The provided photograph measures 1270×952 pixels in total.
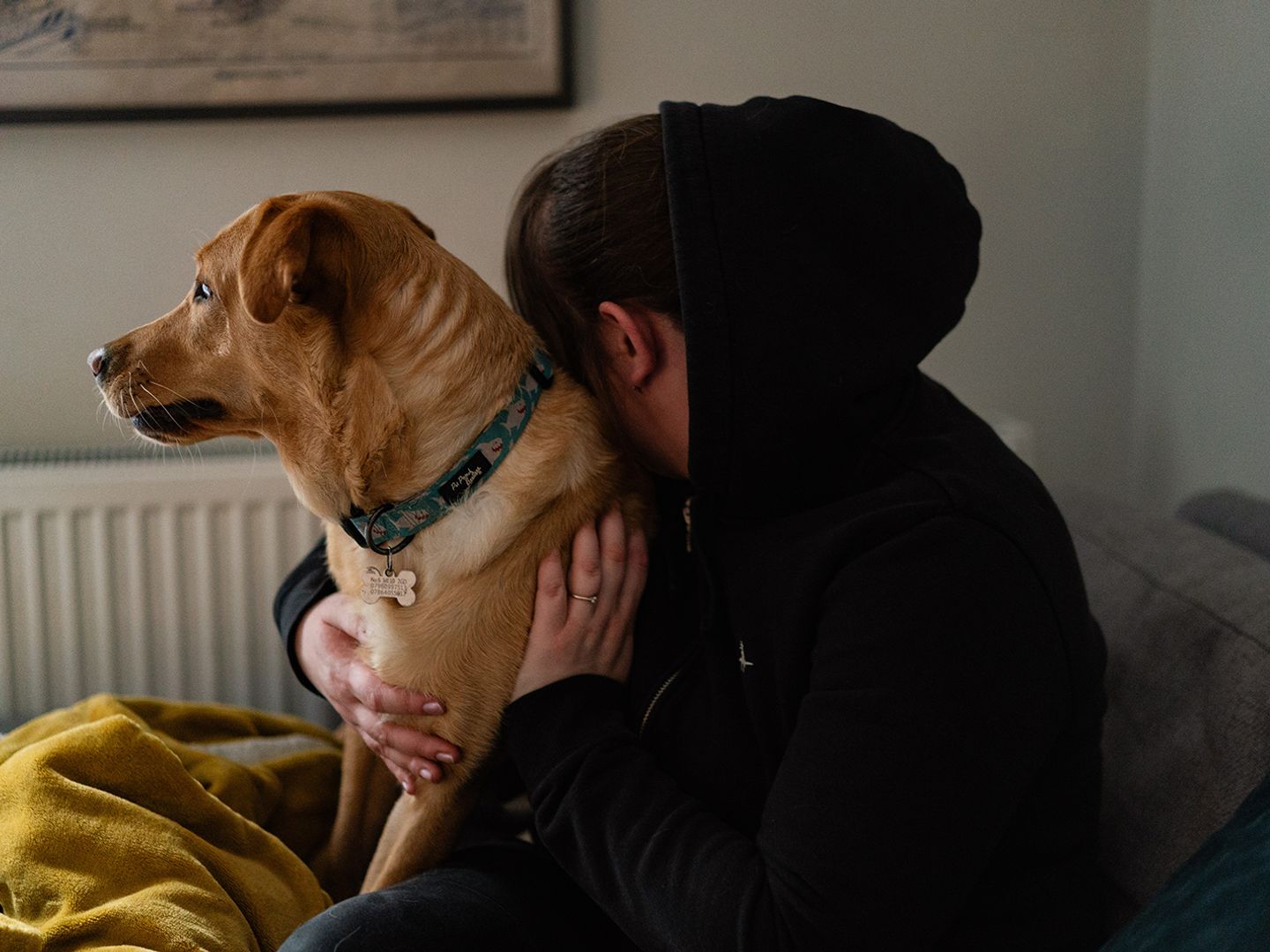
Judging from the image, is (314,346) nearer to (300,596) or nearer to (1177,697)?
(300,596)

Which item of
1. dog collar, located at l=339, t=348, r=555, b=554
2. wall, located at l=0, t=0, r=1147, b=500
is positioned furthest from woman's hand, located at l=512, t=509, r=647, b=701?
wall, located at l=0, t=0, r=1147, b=500

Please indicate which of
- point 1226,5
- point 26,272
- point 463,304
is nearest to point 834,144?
point 463,304

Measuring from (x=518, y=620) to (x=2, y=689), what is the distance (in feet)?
3.92

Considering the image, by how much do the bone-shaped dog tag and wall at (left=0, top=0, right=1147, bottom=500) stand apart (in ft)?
3.19

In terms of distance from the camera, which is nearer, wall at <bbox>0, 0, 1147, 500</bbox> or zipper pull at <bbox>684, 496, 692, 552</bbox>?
zipper pull at <bbox>684, 496, 692, 552</bbox>

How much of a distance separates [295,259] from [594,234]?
0.82 ft

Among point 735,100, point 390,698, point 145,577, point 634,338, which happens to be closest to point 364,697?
point 390,698

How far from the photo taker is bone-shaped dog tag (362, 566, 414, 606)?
1.02m

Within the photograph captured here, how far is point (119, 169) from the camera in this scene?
1.80 m

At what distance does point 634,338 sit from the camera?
929 mm

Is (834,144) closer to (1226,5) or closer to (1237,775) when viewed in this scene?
(1237,775)

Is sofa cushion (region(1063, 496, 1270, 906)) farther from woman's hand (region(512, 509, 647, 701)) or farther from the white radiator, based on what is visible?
the white radiator

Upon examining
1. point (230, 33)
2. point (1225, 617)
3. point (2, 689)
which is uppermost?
point (230, 33)

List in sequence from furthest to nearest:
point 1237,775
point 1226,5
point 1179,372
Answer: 1. point 1179,372
2. point 1226,5
3. point 1237,775
